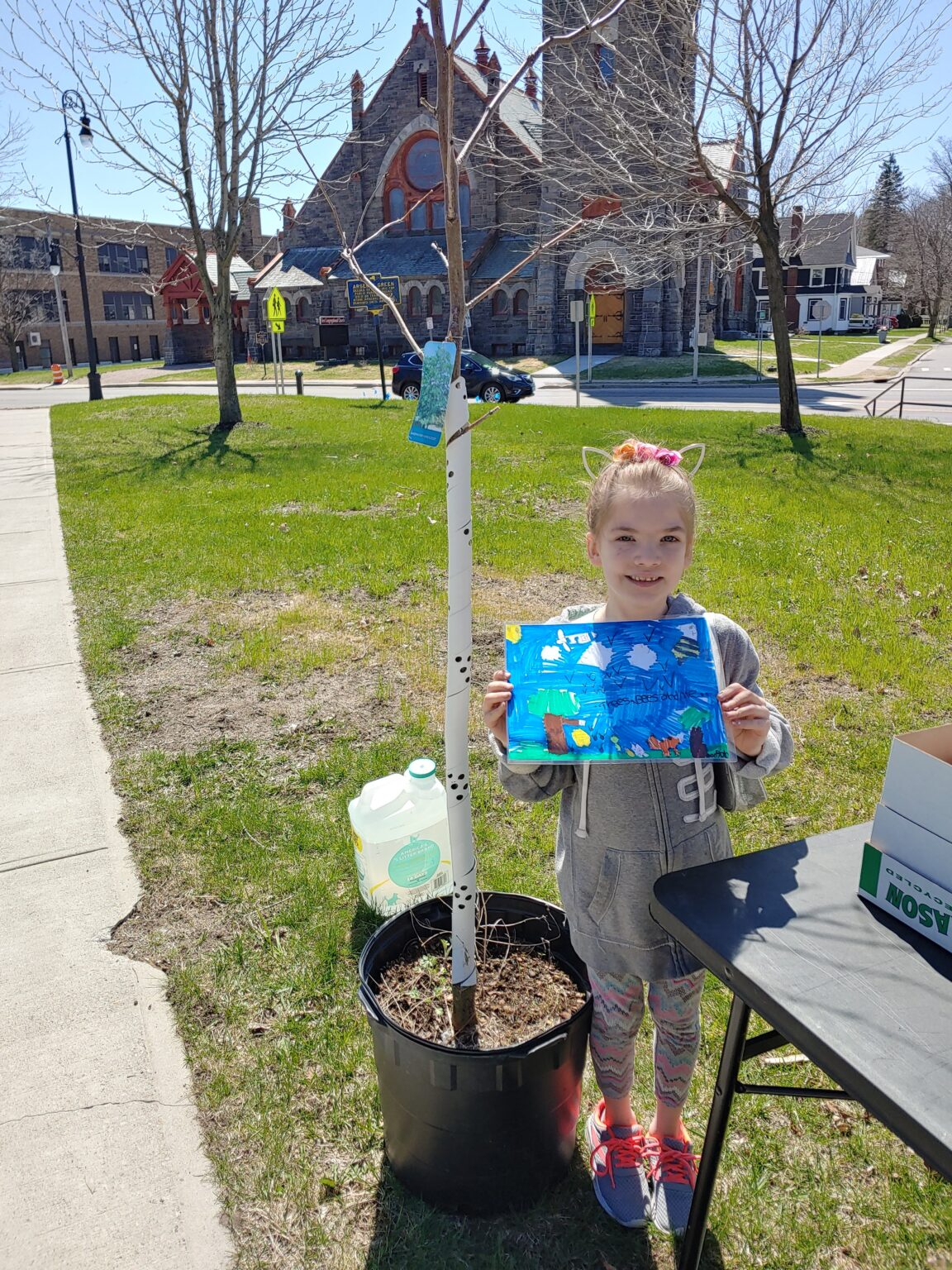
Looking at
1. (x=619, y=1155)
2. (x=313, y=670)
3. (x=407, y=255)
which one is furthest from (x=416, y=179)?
(x=619, y=1155)

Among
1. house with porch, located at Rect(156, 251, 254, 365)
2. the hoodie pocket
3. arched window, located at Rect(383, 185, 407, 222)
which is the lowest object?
the hoodie pocket

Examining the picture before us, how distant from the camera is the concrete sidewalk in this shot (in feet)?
7.53

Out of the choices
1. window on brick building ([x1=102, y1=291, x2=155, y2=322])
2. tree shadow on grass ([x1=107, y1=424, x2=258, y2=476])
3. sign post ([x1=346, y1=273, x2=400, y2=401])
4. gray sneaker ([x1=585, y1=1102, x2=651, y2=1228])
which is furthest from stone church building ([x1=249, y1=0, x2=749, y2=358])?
gray sneaker ([x1=585, y1=1102, x2=651, y2=1228])

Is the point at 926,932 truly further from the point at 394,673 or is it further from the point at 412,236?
the point at 412,236

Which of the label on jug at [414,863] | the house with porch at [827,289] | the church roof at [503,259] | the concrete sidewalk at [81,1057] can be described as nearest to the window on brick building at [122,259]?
the church roof at [503,259]

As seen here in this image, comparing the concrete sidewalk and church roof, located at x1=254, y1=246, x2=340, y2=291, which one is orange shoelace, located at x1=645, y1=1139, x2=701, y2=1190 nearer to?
the concrete sidewalk

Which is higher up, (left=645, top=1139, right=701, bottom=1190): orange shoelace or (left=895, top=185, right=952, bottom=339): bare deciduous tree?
(left=895, top=185, right=952, bottom=339): bare deciduous tree

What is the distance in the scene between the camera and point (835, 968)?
158cm

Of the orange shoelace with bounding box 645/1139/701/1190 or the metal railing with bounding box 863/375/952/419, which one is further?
the metal railing with bounding box 863/375/952/419

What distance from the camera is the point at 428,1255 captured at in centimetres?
221

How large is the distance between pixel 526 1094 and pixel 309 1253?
0.70 m

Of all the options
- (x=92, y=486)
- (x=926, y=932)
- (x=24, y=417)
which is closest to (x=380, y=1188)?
(x=926, y=932)

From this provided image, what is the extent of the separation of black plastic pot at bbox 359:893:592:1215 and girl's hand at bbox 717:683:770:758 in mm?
827

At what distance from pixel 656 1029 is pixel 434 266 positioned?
4127cm
